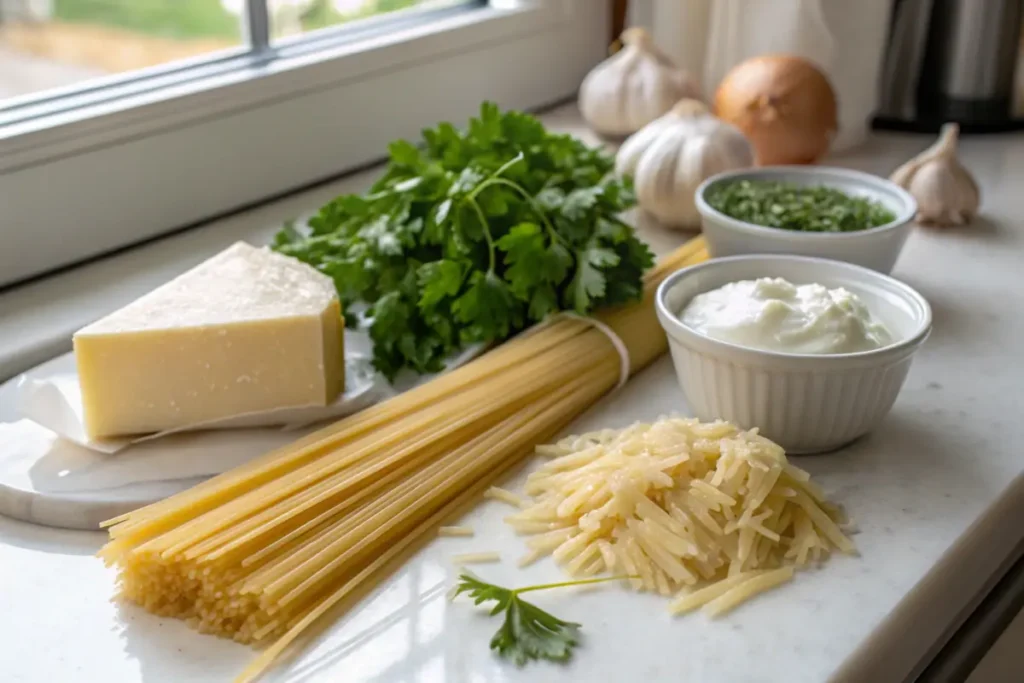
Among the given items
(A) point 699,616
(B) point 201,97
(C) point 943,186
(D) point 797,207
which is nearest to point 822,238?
(D) point 797,207

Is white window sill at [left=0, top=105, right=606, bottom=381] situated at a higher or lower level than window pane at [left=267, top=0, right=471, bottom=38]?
lower

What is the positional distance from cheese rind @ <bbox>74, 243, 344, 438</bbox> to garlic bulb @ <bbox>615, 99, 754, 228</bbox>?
0.49m

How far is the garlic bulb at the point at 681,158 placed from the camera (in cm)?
122

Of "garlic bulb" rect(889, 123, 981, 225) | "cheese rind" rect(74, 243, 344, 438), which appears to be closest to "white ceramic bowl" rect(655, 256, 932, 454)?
"cheese rind" rect(74, 243, 344, 438)

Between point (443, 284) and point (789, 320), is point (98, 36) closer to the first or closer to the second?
point (443, 284)

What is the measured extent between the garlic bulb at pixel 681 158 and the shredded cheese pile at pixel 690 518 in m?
0.51

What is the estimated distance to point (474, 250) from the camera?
96cm

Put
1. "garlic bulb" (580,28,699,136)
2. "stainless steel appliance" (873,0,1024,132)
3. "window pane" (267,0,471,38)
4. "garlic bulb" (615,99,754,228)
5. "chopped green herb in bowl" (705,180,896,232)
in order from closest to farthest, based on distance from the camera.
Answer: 1. "chopped green herb in bowl" (705,180,896,232)
2. "garlic bulb" (615,99,754,228)
3. "window pane" (267,0,471,38)
4. "garlic bulb" (580,28,699,136)
5. "stainless steel appliance" (873,0,1024,132)

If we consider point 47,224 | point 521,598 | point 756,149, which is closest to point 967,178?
point 756,149

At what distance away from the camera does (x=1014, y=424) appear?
34.7 inches

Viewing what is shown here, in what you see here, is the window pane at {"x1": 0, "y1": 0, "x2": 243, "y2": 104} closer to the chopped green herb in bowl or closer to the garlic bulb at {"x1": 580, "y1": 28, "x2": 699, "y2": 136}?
the garlic bulb at {"x1": 580, "y1": 28, "x2": 699, "y2": 136}

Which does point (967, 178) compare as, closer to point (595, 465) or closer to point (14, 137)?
point (595, 465)

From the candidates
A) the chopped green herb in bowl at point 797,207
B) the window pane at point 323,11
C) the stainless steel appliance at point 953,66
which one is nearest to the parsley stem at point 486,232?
the chopped green herb in bowl at point 797,207

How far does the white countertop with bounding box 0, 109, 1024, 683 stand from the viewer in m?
0.62
